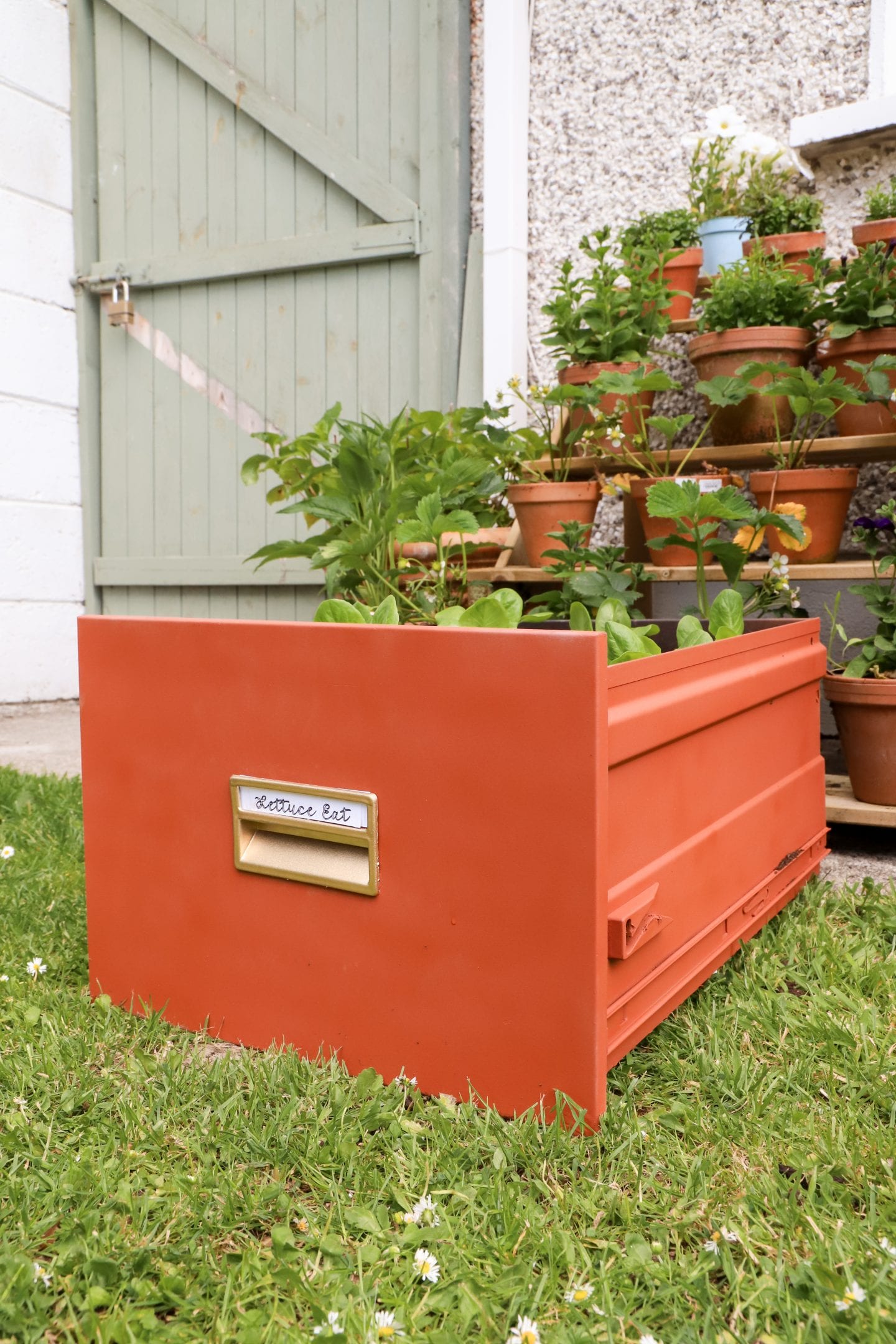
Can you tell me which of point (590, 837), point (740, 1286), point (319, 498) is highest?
point (319, 498)

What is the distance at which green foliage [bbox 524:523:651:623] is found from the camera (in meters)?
1.76

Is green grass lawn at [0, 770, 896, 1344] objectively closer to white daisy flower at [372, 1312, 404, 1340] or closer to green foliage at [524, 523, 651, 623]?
white daisy flower at [372, 1312, 404, 1340]

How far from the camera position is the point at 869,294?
201 centimetres

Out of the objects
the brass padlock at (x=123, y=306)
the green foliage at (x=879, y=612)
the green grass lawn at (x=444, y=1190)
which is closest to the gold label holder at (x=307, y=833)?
the green grass lawn at (x=444, y=1190)

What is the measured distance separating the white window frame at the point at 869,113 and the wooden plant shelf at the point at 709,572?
0.96 metres

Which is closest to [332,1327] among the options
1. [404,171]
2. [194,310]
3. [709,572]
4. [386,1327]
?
[386,1327]

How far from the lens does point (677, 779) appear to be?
109 cm

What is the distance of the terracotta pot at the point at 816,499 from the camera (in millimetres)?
2002

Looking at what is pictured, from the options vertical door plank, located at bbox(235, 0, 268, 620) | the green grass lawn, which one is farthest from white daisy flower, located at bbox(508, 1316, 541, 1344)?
vertical door plank, located at bbox(235, 0, 268, 620)

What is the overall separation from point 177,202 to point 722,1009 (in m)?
3.20

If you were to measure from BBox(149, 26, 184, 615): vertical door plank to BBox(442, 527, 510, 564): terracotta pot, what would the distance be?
157 centimetres

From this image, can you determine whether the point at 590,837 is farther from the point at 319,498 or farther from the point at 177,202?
the point at 177,202

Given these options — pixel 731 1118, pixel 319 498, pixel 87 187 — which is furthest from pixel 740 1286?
pixel 87 187

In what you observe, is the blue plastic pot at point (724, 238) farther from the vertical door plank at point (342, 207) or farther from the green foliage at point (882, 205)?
the vertical door plank at point (342, 207)
